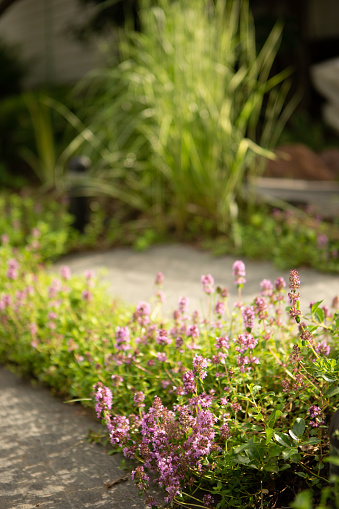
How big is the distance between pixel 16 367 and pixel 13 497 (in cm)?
95

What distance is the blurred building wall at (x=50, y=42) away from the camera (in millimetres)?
9984

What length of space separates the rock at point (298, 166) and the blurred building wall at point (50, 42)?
15.0 feet

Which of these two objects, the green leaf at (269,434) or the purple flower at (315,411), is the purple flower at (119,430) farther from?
the purple flower at (315,411)

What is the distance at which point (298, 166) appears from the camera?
591cm

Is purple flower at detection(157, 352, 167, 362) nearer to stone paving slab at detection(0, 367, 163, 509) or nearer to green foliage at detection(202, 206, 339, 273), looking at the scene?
stone paving slab at detection(0, 367, 163, 509)

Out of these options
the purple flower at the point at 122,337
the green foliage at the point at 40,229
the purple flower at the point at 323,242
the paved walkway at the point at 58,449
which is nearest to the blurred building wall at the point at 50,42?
the green foliage at the point at 40,229

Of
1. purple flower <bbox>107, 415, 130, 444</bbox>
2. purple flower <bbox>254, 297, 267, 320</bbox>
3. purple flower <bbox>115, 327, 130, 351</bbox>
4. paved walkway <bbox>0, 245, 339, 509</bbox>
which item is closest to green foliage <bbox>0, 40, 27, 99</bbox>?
paved walkway <bbox>0, 245, 339, 509</bbox>

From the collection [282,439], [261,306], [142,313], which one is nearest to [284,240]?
[142,313]

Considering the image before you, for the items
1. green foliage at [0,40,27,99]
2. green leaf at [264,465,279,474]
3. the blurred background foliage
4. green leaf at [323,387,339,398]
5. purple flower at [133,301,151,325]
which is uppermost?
green foliage at [0,40,27,99]

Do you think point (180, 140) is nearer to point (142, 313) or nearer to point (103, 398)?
point (142, 313)

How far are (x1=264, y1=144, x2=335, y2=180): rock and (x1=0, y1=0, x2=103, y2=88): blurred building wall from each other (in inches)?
180

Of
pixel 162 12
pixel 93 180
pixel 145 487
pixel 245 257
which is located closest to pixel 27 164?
pixel 93 180

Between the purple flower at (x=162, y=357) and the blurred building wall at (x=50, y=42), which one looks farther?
the blurred building wall at (x=50, y=42)

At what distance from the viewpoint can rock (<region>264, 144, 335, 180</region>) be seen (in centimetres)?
Result: 584
